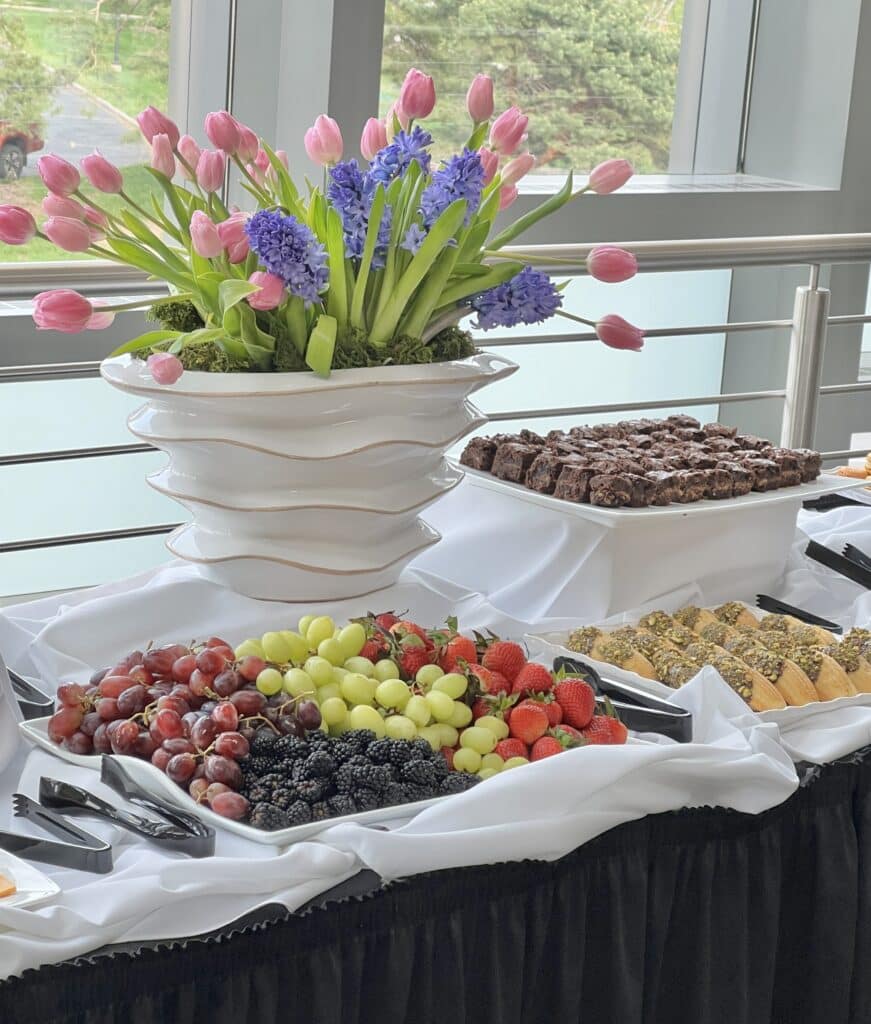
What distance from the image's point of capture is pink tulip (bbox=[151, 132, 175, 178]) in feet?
5.02

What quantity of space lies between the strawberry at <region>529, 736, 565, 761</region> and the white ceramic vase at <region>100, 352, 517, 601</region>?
1.28 feet

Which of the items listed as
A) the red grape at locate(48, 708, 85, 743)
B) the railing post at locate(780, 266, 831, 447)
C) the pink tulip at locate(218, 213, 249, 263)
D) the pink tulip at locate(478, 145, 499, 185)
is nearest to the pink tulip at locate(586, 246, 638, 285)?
the pink tulip at locate(478, 145, 499, 185)

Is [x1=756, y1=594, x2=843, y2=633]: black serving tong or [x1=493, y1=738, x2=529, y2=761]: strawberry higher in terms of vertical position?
[x1=493, y1=738, x2=529, y2=761]: strawberry

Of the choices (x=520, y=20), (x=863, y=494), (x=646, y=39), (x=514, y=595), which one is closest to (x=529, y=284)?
(x=514, y=595)

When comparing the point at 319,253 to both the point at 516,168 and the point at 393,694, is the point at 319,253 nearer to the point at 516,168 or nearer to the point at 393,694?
the point at 516,168

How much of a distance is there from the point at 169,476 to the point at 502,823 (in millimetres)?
597

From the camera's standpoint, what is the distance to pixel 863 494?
7.33 feet

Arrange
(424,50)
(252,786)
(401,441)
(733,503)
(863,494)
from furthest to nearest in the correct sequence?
(424,50) < (863,494) < (733,503) < (401,441) < (252,786)

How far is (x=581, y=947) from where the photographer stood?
125 cm

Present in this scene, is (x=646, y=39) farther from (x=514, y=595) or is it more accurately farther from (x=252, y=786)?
(x=252, y=786)

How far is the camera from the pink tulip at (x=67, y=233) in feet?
4.61

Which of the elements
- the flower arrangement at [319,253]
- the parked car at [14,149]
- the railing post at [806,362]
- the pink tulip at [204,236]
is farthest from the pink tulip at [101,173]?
the parked car at [14,149]

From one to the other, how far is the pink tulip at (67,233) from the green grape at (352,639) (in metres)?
0.45

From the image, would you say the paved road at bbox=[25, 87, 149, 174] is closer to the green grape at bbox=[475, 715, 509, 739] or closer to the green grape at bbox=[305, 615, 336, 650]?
the green grape at bbox=[305, 615, 336, 650]
